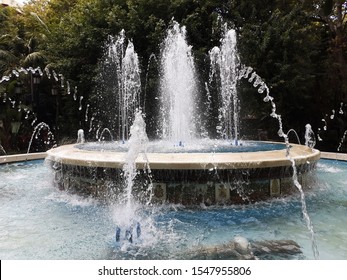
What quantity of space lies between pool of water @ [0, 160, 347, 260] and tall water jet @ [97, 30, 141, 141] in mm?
8484

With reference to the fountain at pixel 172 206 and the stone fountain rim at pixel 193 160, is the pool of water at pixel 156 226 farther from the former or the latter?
the stone fountain rim at pixel 193 160

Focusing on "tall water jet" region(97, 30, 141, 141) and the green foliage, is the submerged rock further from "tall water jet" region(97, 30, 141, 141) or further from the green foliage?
"tall water jet" region(97, 30, 141, 141)

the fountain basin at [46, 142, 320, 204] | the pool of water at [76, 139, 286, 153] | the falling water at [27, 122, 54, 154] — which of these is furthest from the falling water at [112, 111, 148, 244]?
the falling water at [27, 122, 54, 154]

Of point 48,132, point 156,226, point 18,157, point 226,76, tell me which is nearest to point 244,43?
point 226,76

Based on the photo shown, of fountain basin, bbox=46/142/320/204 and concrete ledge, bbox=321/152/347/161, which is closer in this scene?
fountain basin, bbox=46/142/320/204

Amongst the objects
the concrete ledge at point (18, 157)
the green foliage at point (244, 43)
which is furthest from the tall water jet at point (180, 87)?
the concrete ledge at point (18, 157)

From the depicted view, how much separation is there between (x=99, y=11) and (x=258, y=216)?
12.6 metres

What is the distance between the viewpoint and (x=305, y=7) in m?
15.1

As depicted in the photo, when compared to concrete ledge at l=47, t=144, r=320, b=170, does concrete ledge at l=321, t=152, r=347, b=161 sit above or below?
below

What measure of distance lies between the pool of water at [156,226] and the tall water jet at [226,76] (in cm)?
781

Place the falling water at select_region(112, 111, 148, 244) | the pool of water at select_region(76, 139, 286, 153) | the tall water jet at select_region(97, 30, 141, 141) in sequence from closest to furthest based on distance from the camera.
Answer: the falling water at select_region(112, 111, 148, 244), the pool of water at select_region(76, 139, 286, 153), the tall water jet at select_region(97, 30, 141, 141)

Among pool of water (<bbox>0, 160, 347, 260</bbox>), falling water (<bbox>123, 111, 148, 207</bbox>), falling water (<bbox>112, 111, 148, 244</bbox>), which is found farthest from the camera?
falling water (<bbox>123, 111, 148, 207</bbox>)

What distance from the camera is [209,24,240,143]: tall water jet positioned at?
44.3 ft

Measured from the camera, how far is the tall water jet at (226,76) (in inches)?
532
